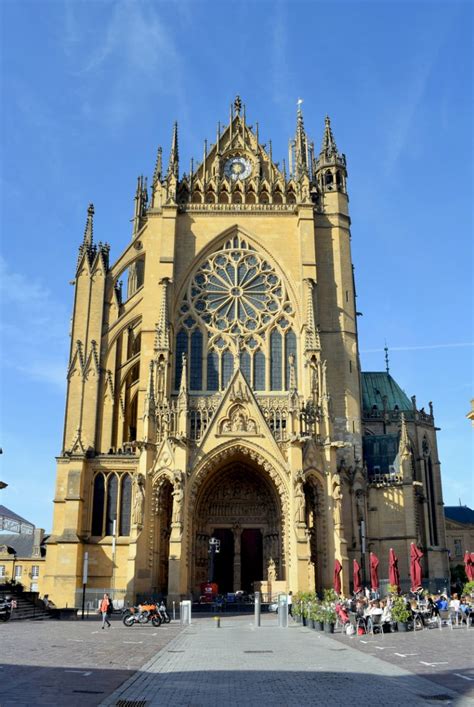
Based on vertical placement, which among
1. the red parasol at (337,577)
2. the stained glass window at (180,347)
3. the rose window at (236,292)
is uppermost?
the rose window at (236,292)

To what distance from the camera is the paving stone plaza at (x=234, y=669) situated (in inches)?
442

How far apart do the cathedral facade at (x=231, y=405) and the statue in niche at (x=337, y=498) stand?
0.29 feet

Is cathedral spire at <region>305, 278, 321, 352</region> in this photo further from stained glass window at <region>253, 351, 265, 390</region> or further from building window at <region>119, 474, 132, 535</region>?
building window at <region>119, 474, 132, 535</region>

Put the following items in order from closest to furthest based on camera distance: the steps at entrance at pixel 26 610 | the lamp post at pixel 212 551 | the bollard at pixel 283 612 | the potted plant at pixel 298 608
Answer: the bollard at pixel 283 612 → the potted plant at pixel 298 608 → the steps at entrance at pixel 26 610 → the lamp post at pixel 212 551

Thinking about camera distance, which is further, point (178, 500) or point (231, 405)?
point (231, 405)

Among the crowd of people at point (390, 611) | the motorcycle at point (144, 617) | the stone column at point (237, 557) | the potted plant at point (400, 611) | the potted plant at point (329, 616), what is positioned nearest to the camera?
the crowd of people at point (390, 611)

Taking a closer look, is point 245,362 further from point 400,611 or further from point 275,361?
point 400,611

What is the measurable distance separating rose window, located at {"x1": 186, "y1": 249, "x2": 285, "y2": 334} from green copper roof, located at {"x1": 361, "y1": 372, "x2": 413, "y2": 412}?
1669 cm

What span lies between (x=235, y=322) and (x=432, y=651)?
95.5 feet

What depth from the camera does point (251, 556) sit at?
41.6 m

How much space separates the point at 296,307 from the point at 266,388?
574 cm

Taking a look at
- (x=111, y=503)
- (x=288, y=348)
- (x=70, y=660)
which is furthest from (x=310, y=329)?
(x=70, y=660)

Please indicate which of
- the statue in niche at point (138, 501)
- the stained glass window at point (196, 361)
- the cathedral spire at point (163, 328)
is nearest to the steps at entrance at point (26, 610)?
the statue in niche at point (138, 501)

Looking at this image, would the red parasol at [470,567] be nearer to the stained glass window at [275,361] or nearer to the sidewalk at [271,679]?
the sidewalk at [271,679]
